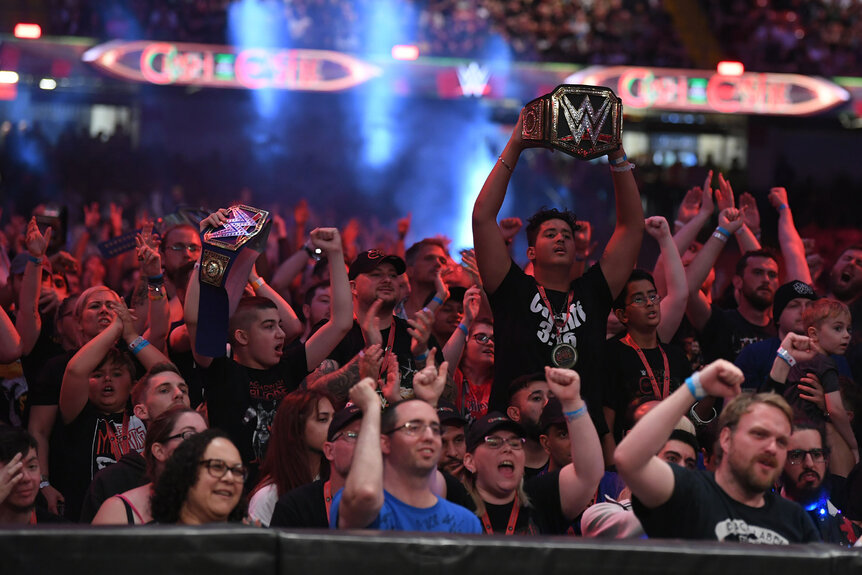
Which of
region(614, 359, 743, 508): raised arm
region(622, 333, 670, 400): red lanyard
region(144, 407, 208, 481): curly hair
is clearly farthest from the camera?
region(622, 333, 670, 400): red lanyard

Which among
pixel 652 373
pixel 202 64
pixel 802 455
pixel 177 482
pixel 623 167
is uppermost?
pixel 202 64

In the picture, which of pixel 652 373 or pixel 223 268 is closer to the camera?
pixel 223 268

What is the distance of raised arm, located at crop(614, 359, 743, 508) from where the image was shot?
279 centimetres

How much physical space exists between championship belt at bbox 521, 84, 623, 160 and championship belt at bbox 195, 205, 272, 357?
3.52 feet

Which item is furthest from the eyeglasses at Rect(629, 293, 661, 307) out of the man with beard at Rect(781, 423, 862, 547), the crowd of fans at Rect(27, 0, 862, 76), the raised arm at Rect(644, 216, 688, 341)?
the crowd of fans at Rect(27, 0, 862, 76)

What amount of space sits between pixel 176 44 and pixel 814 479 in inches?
341

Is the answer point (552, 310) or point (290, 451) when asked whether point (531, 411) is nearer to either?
point (552, 310)

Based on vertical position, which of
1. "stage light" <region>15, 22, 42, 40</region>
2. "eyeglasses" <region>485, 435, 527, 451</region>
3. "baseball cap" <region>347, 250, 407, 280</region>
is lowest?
"eyeglasses" <region>485, 435, 527, 451</region>

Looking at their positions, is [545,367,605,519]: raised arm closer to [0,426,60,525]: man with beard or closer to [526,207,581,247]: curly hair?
[526,207,581,247]: curly hair

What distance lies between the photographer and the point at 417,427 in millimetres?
3156

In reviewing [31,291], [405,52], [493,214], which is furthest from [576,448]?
[405,52]

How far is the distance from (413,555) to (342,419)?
0.85m

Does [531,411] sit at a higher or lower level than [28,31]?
lower

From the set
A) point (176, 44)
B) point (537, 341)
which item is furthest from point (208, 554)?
point (176, 44)
